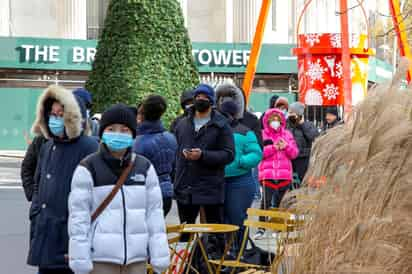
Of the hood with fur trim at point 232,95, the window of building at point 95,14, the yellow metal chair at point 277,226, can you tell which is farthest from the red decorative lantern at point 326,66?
the window of building at point 95,14

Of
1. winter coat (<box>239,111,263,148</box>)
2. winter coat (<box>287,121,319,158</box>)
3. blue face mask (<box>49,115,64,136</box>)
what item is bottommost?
winter coat (<box>287,121,319,158</box>)

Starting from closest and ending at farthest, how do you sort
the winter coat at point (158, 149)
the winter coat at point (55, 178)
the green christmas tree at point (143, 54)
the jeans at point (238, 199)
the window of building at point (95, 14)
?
the winter coat at point (55, 178), the winter coat at point (158, 149), the jeans at point (238, 199), the green christmas tree at point (143, 54), the window of building at point (95, 14)

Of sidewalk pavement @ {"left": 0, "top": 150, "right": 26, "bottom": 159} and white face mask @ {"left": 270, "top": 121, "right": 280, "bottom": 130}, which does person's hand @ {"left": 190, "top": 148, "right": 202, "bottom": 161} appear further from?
sidewalk pavement @ {"left": 0, "top": 150, "right": 26, "bottom": 159}

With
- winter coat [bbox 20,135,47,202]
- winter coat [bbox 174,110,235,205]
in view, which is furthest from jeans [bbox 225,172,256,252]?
winter coat [bbox 20,135,47,202]

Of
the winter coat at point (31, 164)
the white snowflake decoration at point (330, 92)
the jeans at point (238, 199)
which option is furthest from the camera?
the white snowflake decoration at point (330, 92)

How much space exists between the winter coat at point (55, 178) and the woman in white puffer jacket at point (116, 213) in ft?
1.85

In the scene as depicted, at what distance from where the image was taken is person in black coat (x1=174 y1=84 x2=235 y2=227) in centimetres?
855

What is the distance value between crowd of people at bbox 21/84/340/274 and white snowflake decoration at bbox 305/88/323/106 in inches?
314

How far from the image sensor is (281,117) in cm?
1231

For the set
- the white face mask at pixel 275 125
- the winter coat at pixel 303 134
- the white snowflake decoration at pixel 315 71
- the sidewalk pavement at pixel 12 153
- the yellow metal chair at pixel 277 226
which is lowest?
the sidewalk pavement at pixel 12 153

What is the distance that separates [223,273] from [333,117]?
22.8ft

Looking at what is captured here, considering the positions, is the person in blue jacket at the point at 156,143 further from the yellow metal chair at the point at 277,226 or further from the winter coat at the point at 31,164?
the winter coat at the point at 31,164

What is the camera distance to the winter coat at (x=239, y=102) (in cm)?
962

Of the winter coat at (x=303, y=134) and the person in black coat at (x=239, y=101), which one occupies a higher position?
the person in black coat at (x=239, y=101)
